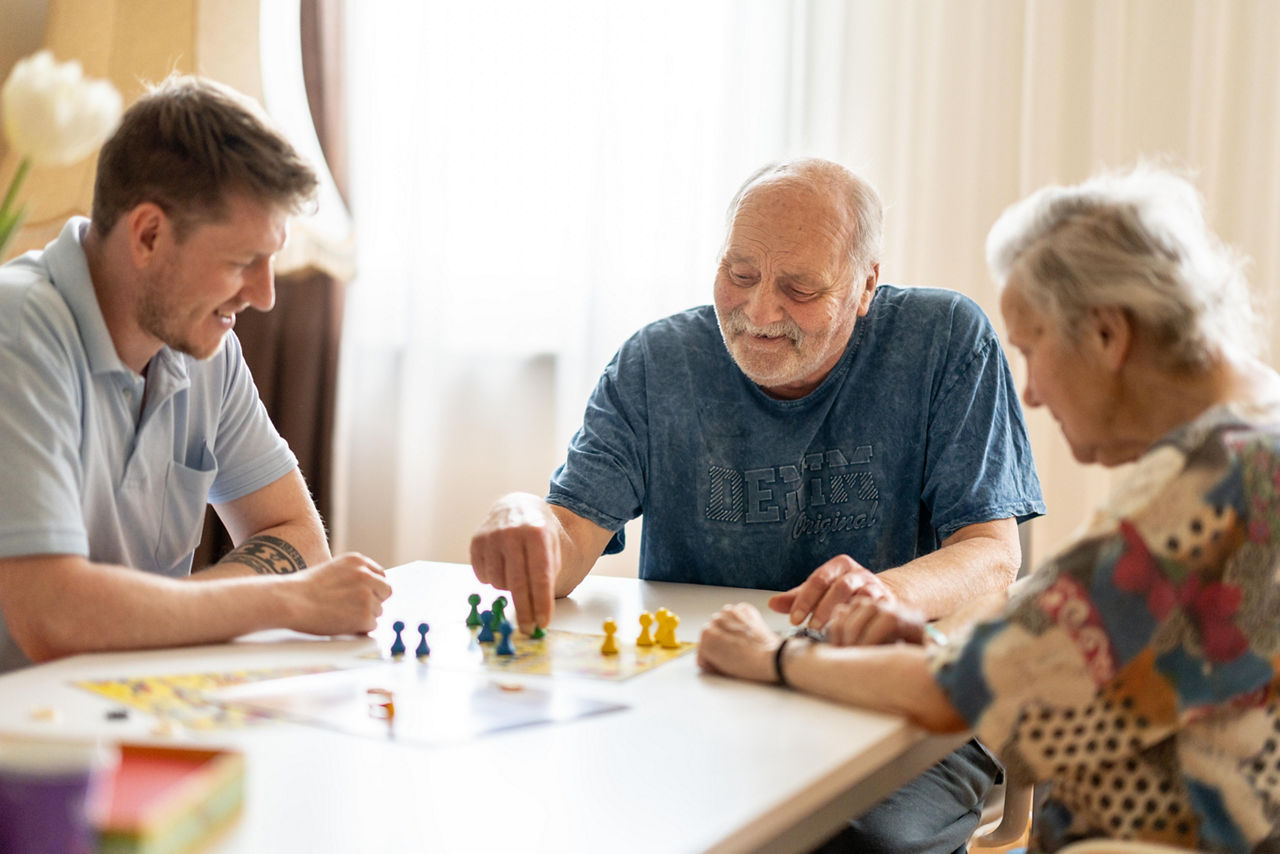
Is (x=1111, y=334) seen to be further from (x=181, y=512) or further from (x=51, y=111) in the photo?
(x=181, y=512)

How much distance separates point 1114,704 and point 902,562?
2.93 ft

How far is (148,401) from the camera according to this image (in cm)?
165

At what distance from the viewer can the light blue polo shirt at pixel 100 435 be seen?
4.49 feet

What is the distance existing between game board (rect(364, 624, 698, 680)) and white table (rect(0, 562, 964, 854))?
0.03 m

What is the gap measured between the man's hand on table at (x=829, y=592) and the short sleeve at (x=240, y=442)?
826mm

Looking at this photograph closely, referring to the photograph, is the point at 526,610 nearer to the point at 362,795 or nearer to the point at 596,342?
the point at 362,795

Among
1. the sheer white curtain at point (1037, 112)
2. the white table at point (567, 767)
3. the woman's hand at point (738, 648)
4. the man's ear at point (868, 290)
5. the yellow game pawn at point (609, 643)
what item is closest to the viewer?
the white table at point (567, 767)

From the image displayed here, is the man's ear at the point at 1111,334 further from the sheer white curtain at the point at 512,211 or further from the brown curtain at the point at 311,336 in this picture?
the brown curtain at the point at 311,336

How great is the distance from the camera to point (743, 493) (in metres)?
2.01

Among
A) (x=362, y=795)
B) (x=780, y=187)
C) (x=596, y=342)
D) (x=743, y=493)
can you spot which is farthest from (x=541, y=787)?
(x=596, y=342)

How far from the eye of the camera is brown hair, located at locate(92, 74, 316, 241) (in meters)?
1.54

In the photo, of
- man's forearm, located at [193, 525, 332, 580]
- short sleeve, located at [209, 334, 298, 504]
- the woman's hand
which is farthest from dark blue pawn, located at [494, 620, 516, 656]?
short sleeve, located at [209, 334, 298, 504]

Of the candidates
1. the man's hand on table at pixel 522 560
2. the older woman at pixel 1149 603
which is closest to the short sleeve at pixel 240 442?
the man's hand on table at pixel 522 560

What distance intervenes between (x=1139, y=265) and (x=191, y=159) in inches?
43.9
